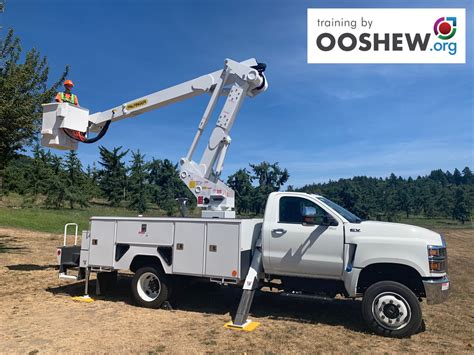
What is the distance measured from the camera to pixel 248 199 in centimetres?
4781

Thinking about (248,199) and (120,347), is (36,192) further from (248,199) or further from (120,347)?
(120,347)

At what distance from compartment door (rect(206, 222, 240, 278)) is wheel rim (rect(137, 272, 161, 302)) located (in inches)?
50.2

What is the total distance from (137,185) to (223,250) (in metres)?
53.5

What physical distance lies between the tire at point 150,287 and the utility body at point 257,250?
2 cm

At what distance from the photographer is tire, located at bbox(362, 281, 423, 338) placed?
245 inches

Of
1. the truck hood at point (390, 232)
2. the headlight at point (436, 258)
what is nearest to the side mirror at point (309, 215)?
the truck hood at point (390, 232)

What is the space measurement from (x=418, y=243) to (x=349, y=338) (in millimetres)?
1844

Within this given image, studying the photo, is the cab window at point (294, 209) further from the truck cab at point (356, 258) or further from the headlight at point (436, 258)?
the headlight at point (436, 258)

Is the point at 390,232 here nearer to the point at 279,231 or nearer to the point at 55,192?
the point at 279,231

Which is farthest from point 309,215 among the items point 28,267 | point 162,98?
point 28,267

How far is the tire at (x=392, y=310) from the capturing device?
621cm

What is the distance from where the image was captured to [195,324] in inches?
271

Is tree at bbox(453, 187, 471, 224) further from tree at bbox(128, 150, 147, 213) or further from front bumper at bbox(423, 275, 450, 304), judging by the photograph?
front bumper at bbox(423, 275, 450, 304)

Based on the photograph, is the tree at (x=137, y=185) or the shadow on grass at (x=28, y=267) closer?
the shadow on grass at (x=28, y=267)
